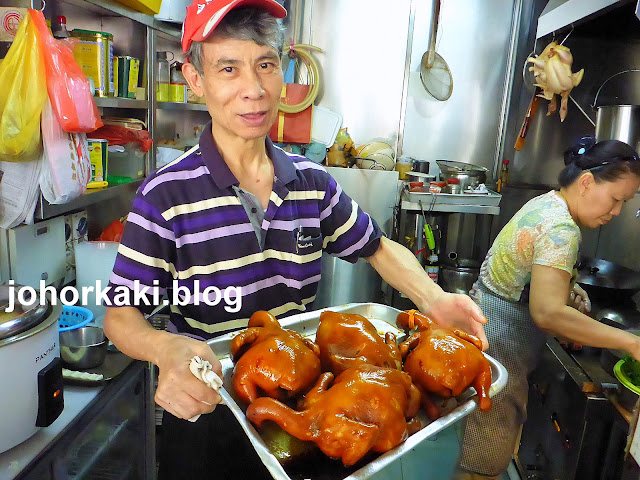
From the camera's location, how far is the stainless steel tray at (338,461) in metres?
0.79

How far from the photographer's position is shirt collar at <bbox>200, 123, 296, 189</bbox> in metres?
1.50

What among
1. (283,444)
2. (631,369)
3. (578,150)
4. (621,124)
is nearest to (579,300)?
(631,369)

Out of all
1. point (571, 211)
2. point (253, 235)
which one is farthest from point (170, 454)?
point (571, 211)

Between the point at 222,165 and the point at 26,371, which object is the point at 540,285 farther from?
the point at 26,371

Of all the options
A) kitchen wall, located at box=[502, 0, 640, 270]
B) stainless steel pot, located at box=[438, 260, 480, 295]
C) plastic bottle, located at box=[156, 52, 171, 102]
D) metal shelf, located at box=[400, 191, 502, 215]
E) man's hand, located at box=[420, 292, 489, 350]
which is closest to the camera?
man's hand, located at box=[420, 292, 489, 350]

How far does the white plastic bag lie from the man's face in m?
0.76

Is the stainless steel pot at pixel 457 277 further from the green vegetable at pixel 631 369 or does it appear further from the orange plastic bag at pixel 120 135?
the orange plastic bag at pixel 120 135

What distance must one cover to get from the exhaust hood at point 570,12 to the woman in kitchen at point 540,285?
0.90 metres

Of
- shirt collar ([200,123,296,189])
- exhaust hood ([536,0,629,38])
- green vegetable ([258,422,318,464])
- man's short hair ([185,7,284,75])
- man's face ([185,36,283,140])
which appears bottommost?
green vegetable ([258,422,318,464])

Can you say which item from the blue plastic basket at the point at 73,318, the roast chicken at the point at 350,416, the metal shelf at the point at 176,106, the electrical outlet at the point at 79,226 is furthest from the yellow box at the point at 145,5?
the roast chicken at the point at 350,416

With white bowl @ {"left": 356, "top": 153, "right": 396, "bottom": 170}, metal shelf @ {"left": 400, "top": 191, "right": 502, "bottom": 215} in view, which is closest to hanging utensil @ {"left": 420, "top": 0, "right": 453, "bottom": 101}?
white bowl @ {"left": 356, "top": 153, "right": 396, "bottom": 170}

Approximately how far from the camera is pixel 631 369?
200cm

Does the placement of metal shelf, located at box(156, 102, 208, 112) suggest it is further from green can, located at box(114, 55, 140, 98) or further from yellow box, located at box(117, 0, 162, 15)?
yellow box, located at box(117, 0, 162, 15)

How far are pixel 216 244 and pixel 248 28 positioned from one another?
2.06 ft
